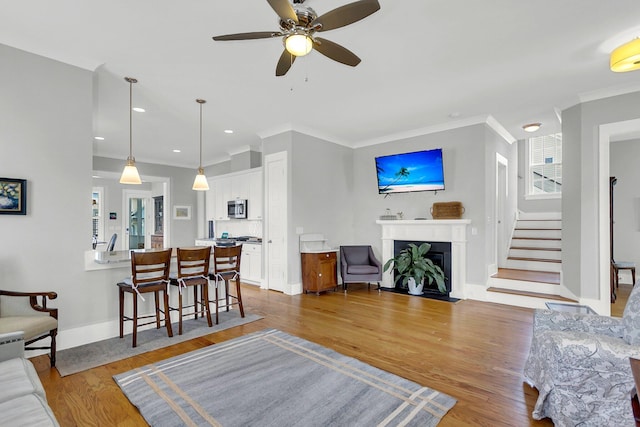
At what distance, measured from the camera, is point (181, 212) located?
8242mm

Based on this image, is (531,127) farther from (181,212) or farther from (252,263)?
(181,212)

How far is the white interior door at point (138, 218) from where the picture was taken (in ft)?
30.1

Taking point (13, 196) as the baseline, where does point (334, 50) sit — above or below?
above

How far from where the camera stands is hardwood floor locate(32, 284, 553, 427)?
2.10m

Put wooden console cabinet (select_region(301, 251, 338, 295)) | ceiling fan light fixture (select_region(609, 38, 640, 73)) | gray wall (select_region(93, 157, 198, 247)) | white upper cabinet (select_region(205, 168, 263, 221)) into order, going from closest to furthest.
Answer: ceiling fan light fixture (select_region(609, 38, 640, 73)) < wooden console cabinet (select_region(301, 251, 338, 295)) < white upper cabinet (select_region(205, 168, 263, 221)) < gray wall (select_region(93, 157, 198, 247))

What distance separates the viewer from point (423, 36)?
9.07 feet

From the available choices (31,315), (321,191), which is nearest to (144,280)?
(31,315)

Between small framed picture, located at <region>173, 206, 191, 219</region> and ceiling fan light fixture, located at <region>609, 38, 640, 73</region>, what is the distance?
845 centimetres

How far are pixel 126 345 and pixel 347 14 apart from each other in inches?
141

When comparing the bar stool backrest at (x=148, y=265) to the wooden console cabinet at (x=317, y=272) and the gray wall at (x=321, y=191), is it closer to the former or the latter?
the gray wall at (x=321, y=191)

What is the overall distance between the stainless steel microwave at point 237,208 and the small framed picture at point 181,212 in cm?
184

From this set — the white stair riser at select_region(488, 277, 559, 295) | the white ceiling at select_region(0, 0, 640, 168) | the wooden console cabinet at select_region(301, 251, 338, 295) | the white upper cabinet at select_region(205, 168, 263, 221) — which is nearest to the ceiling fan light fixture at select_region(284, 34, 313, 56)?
the white ceiling at select_region(0, 0, 640, 168)

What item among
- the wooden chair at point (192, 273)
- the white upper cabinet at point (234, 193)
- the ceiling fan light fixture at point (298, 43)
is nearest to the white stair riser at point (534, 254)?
the white upper cabinet at point (234, 193)

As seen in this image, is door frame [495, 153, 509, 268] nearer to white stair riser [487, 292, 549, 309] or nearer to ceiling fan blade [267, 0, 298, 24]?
white stair riser [487, 292, 549, 309]
